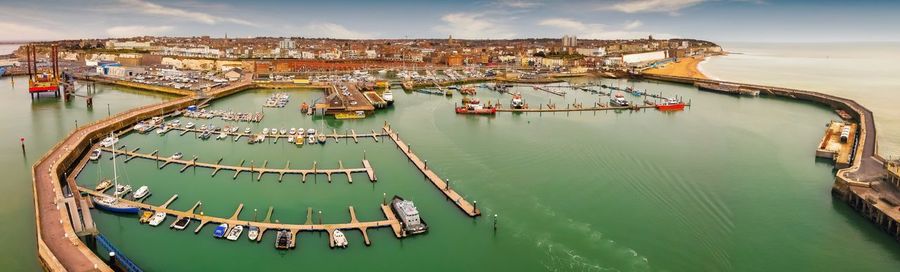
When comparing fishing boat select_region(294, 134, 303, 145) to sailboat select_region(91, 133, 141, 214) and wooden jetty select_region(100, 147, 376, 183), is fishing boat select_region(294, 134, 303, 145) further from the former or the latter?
sailboat select_region(91, 133, 141, 214)

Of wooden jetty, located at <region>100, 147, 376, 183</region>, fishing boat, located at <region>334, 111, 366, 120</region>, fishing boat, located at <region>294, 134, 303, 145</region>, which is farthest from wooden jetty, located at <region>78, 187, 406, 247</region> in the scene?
fishing boat, located at <region>334, 111, 366, 120</region>

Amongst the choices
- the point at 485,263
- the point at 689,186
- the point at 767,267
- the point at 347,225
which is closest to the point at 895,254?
the point at 767,267

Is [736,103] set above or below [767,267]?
above

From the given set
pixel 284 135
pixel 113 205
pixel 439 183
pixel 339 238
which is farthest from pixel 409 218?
pixel 284 135

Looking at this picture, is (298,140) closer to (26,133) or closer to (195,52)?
(26,133)

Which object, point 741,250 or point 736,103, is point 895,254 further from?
point 736,103

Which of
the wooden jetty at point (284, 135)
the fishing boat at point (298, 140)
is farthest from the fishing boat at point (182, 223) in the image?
the wooden jetty at point (284, 135)
